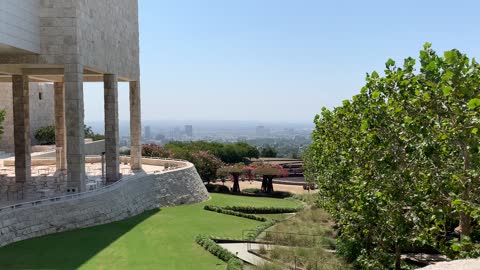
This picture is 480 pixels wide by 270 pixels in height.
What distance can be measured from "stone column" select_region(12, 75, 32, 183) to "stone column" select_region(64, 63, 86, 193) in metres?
7.54

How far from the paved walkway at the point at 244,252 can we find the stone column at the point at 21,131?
16.5 m

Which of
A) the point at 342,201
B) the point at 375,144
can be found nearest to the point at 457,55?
the point at 375,144

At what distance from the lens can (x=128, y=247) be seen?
21.6 meters

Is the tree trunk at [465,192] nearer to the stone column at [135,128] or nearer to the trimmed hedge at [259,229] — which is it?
the trimmed hedge at [259,229]

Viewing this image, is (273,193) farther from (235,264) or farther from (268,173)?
(235,264)

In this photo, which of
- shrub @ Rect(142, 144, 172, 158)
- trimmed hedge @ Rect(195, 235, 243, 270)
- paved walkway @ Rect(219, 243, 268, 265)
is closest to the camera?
trimmed hedge @ Rect(195, 235, 243, 270)

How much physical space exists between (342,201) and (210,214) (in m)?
14.4

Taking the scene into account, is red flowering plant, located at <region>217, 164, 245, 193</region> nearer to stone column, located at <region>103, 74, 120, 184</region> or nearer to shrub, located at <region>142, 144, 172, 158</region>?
shrub, located at <region>142, 144, 172, 158</region>

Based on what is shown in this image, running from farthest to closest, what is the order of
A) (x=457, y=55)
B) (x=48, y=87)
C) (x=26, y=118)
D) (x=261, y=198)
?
(x=48, y=87) → (x=261, y=198) → (x=26, y=118) → (x=457, y=55)

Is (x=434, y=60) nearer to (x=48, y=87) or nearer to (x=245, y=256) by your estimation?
(x=245, y=256)

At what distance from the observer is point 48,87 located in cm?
6638

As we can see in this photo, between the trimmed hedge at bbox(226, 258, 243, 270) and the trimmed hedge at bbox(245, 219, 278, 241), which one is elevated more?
the trimmed hedge at bbox(226, 258, 243, 270)

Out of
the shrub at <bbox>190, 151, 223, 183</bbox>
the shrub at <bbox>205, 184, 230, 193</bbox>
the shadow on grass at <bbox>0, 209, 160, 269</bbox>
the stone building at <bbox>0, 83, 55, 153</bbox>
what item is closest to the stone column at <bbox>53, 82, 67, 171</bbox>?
the shrub at <bbox>190, 151, 223, 183</bbox>

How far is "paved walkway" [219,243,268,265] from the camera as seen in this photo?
21109 mm
